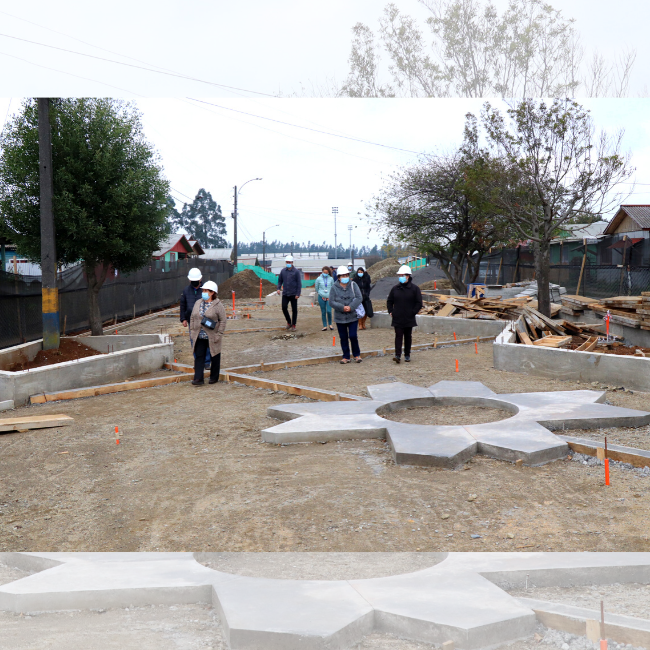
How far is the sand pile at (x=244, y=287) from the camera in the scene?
142ft

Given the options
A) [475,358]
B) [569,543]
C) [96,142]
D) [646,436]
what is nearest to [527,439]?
[646,436]

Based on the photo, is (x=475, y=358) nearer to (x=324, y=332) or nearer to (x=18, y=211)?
(x=324, y=332)

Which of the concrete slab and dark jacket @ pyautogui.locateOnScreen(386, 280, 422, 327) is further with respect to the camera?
dark jacket @ pyautogui.locateOnScreen(386, 280, 422, 327)

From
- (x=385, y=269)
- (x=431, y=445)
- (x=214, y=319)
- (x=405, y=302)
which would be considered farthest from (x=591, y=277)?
(x=385, y=269)

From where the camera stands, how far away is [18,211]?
15.6 meters

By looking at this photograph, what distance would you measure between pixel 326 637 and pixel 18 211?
1488cm

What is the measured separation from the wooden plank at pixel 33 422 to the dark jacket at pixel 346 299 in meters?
5.33

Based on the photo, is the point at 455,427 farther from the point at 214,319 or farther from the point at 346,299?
the point at 346,299

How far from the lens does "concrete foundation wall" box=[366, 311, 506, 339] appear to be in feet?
56.6

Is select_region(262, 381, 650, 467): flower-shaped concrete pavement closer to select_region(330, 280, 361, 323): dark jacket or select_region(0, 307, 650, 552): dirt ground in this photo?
select_region(0, 307, 650, 552): dirt ground

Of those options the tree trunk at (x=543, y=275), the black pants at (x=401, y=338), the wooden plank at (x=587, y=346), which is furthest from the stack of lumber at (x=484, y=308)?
the black pants at (x=401, y=338)

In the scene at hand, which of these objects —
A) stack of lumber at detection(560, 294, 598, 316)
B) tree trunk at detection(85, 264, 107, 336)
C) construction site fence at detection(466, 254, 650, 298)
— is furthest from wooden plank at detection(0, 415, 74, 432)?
construction site fence at detection(466, 254, 650, 298)

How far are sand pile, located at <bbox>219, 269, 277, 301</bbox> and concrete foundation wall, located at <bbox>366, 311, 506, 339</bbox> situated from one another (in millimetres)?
23141

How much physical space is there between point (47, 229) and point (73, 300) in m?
5.21
